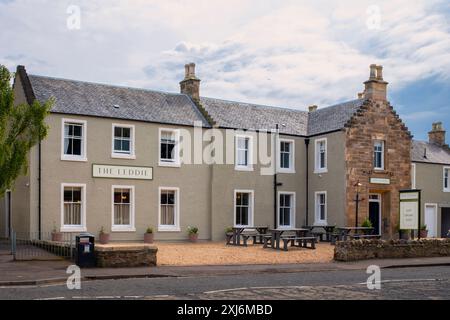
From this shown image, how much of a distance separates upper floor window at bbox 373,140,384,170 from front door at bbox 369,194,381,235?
1.63 m

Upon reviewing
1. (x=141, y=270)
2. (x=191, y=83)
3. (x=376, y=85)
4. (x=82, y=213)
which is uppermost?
(x=191, y=83)

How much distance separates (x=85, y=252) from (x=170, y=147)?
11.9 metres

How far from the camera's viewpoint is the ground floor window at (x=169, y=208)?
2948cm

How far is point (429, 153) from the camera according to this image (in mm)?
40938

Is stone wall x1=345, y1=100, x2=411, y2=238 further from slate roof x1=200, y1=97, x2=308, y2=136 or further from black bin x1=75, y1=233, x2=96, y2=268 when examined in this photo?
black bin x1=75, y1=233, x2=96, y2=268

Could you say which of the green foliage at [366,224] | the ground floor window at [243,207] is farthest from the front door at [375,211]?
the ground floor window at [243,207]

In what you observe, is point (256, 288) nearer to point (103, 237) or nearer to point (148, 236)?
point (103, 237)

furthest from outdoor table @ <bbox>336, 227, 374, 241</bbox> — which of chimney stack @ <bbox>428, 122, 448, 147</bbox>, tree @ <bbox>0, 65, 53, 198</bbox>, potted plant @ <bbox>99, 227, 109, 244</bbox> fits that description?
chimney stack @ <bbox>428, 122, 448, 147</bbox>

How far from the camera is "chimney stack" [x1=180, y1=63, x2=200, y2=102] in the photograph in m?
33.4

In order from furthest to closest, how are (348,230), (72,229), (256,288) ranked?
(348,230) < (72,229) < (256,288)

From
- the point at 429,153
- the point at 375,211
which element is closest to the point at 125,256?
the point at 375,211
